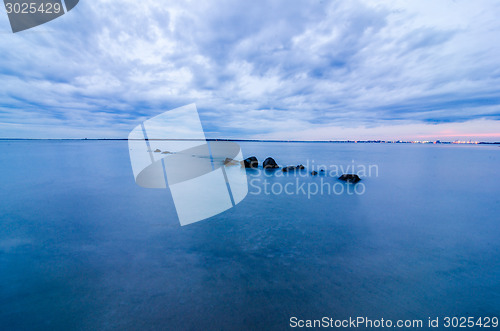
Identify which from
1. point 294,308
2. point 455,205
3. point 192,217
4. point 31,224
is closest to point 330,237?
point 294,308

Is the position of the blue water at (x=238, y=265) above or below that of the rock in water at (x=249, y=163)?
below

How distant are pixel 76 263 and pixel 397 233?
9.03 meters

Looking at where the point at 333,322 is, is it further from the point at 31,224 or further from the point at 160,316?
the point at 31,224

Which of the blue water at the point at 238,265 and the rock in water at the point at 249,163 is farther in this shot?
the rock in water at the point at 249,163

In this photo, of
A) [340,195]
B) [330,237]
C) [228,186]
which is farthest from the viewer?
[228,186]

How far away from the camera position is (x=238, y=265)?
4.54m

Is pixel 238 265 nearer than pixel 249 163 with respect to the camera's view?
Yes

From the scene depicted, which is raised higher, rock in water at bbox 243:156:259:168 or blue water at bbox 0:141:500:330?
rock in water at bbox 243:156:259:168

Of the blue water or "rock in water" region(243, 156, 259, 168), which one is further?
"rock in water" region(243, 156, 259, 168)

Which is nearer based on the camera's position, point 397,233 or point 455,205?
point 397,233

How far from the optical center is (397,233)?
6379 millimetres

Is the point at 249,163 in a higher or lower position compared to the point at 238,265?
higher

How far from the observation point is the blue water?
A: 10.9 ft

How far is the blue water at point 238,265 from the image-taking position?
332 centimetres
